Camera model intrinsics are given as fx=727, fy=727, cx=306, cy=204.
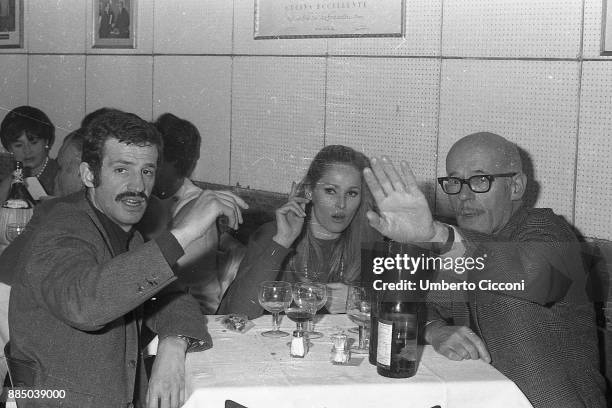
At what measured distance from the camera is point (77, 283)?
1.49m

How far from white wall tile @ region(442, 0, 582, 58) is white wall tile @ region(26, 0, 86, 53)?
2448mm

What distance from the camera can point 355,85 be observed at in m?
3.71

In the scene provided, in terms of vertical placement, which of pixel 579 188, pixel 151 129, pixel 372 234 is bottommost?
pixel 372 234

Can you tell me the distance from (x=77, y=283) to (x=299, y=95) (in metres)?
2.59

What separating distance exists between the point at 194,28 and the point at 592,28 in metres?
2.38

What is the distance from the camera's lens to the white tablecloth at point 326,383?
1.56 m

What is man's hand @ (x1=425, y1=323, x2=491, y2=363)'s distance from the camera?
71.1 inches

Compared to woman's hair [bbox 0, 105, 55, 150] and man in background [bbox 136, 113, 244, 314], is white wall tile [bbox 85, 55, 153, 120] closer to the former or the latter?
woman's hair [bbox 0, 105, 55, 150]

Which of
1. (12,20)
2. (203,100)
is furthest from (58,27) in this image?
(203,100)

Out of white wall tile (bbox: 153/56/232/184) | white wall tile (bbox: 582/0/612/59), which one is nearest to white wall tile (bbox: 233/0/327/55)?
white wall tile (bbox: 153/56/232/184)

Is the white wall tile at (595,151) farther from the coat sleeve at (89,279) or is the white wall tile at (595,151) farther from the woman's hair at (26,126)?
the woman's hair at (26,126)

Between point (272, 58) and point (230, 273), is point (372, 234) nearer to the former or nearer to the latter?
point (230, 273)

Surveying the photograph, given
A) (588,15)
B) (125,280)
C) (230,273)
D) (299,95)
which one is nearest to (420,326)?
(125,280)

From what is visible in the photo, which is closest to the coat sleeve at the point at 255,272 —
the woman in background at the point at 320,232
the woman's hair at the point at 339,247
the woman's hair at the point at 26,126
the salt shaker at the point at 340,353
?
the woman in background at the point at 320,232
